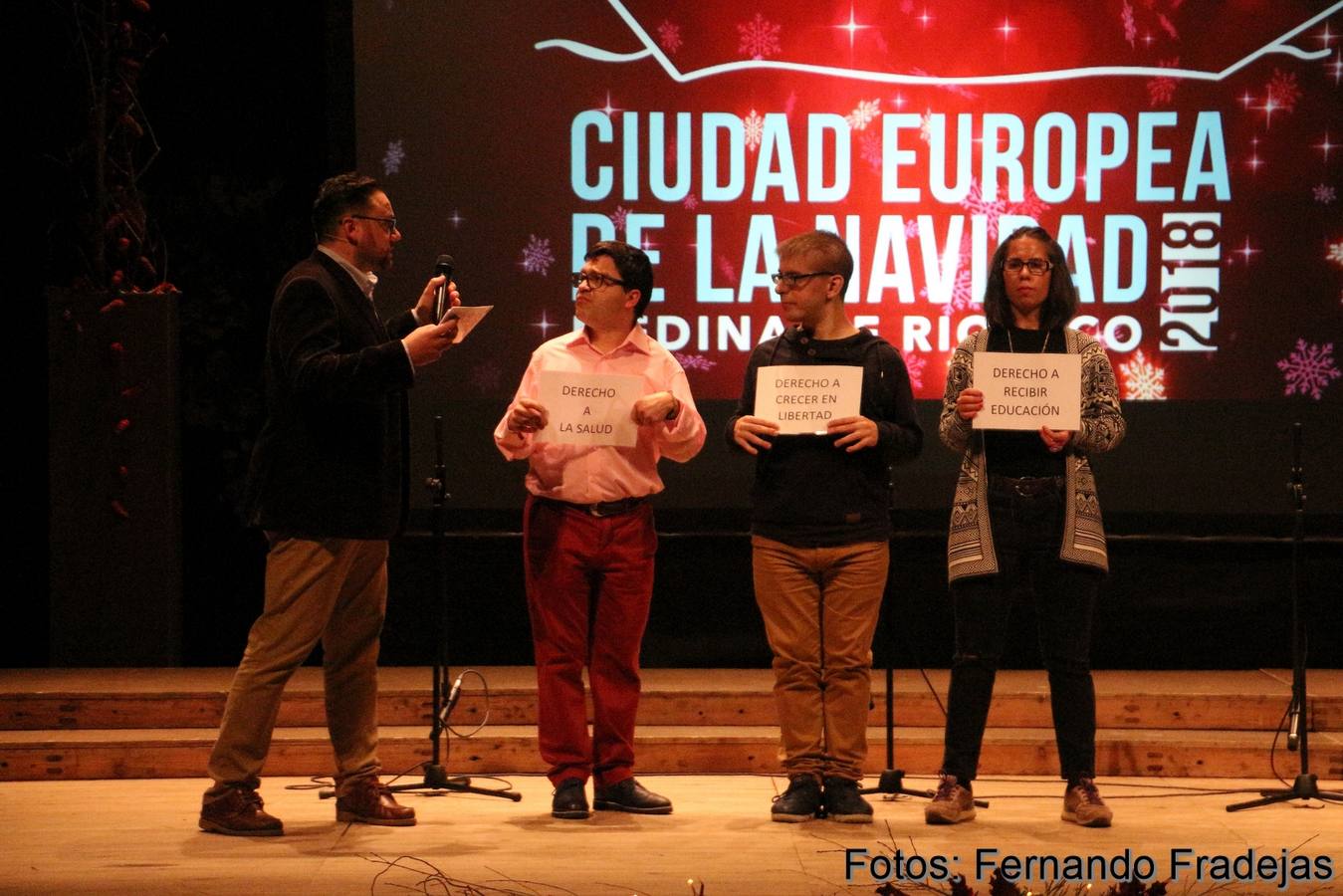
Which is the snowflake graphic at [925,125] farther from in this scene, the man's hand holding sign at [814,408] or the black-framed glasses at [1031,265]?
the man's hand holding sign at [814,408]

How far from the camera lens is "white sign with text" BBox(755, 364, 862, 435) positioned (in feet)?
13.9

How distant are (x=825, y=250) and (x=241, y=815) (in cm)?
217

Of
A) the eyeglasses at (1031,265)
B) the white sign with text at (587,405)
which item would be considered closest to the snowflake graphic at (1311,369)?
the eyeglasses at (1031,265)

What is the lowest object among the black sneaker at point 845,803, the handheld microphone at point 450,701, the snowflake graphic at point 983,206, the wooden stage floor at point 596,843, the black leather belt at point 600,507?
the wooden stage floor at point 596,843

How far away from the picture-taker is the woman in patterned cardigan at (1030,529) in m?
4.21

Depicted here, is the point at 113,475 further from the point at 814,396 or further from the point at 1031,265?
the point at 1031,265

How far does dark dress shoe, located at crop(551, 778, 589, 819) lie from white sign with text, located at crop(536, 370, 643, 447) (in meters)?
0.95

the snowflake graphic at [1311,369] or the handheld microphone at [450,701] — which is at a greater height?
the snowflake graphic at [1311,369]

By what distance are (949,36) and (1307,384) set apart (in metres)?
1.84

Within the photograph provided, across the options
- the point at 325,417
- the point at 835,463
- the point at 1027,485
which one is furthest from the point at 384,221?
the point at 1027,485

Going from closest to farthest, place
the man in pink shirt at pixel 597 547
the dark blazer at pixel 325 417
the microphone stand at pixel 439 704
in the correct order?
the dark blazer at pixel 325 417 < the man in pink shirt at pixel 597 547 < the microphone stand at pixel 439 704

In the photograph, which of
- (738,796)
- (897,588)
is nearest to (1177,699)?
(897,588)

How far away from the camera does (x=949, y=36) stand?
591 cm

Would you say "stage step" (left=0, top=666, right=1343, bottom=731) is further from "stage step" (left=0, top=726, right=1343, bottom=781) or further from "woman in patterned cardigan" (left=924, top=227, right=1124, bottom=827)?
"woman in patterned cardigan" (left=924, top=227, right=1124, bottom=827)
